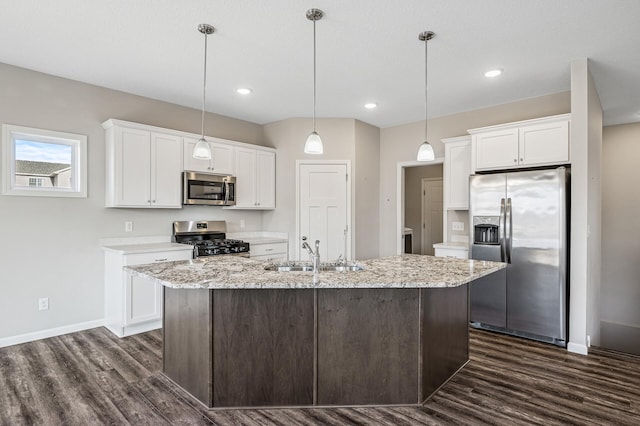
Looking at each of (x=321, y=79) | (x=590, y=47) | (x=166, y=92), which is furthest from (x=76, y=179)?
(x=590, y=47)

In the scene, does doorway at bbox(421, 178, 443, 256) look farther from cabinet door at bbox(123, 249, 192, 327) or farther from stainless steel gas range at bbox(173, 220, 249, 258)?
cabinet door at bbox(123, 249, 192, 327)

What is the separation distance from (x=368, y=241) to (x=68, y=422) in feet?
13.9

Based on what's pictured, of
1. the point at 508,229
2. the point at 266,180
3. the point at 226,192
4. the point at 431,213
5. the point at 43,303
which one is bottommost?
the point at 43,303

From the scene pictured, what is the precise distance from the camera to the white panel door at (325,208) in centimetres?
538

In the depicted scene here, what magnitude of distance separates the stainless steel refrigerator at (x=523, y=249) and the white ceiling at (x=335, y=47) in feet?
3.68

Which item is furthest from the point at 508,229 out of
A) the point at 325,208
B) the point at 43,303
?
the point at 43,303

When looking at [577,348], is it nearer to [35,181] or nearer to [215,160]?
[215,160]

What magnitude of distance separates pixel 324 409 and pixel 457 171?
346 centimetres

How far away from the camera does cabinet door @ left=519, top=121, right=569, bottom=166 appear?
3.73 meters

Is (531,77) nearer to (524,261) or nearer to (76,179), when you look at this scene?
(524,261)

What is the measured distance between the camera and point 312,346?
236 cm

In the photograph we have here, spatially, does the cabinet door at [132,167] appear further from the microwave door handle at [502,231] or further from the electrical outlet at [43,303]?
the microwave door handle at [502,231]

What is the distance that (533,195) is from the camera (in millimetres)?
3688

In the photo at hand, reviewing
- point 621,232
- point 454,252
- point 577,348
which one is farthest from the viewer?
point 621,232
